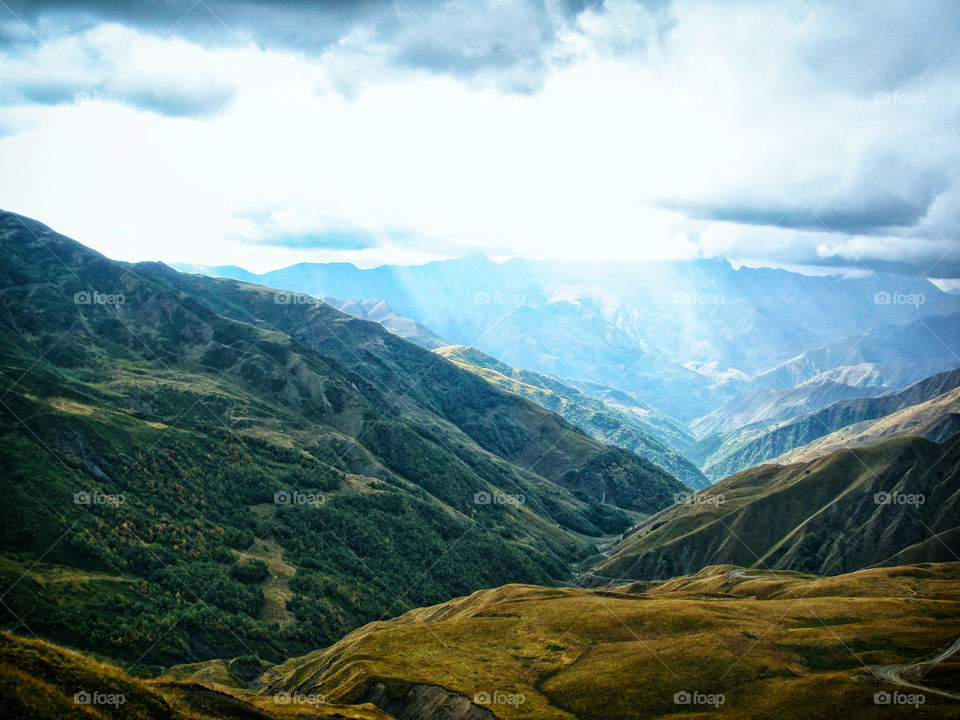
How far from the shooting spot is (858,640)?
94125 mm

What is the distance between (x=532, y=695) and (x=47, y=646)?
63809 mm

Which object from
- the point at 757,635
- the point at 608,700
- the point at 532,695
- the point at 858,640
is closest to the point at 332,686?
the point at 532,695

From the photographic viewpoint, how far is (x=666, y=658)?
96.8m

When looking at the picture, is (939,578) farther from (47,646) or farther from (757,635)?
(47,646)
